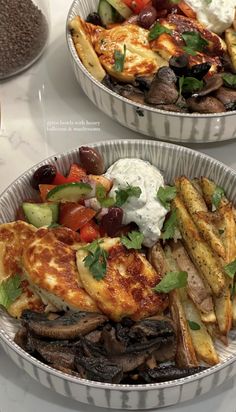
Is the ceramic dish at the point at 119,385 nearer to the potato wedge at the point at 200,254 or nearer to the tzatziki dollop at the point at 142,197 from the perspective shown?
the potato wedge at the point at 200,254

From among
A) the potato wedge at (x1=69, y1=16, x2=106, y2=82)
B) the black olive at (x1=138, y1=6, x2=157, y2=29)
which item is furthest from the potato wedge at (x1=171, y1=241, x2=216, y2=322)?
the black olive at (x1=138, y1=6, x2=157, y2=29)

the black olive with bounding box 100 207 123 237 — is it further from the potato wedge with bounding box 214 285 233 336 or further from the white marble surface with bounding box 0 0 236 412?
the white marble surface with bounding box 0 0 236 412

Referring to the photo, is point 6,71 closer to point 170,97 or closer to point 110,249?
point 170,97

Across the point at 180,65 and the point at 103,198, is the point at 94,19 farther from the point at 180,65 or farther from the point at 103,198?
the point at 103,198

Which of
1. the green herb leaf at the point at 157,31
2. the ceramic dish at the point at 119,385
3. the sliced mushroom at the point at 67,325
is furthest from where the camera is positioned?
the green herb leaf at the point at 157,31

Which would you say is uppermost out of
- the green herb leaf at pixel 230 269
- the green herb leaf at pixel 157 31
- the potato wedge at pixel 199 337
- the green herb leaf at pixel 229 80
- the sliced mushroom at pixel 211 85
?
the green herb leaf at pixel 157 31

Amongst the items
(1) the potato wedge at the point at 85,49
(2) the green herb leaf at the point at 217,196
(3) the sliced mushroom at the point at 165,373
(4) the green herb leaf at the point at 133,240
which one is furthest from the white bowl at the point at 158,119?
(3) the sliced mushroom at the point at 165,373
